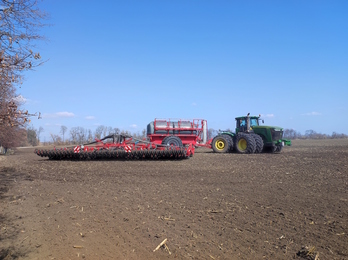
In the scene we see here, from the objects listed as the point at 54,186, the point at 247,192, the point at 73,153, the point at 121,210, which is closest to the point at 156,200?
the point at 121,210

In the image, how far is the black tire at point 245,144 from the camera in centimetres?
1973

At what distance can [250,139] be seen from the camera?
1978 cm

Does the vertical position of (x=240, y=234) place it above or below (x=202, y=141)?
below

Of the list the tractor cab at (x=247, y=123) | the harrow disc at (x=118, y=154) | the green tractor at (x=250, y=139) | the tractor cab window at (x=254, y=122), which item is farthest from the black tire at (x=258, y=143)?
the harrow disc at (x=118, y=154)

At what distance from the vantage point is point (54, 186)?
31.6 feet

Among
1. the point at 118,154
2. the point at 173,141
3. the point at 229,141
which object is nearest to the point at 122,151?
the point at 118,154

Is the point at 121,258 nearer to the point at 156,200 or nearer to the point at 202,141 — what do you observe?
the point at 156,200

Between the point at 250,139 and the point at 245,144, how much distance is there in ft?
2.49

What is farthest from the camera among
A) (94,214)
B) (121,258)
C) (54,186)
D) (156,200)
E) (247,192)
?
(54,186)

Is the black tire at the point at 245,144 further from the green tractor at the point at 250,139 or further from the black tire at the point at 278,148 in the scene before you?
the black tire at the point at 278,148

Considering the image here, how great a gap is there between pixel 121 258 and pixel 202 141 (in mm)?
17257

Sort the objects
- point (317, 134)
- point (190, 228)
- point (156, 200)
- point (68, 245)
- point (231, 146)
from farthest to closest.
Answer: point (317, 134), point (231, 146), point (156, 200), point (190, 228), point (68, 245)

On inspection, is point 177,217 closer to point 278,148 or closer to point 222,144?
point 222,144

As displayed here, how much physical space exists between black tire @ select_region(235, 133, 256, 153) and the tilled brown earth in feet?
29.8
